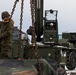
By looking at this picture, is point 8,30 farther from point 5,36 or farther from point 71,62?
point 71,62

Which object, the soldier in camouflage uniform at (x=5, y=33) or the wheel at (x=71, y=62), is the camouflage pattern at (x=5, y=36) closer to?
the soldier in camouflage uniform at (x=5, y=33)

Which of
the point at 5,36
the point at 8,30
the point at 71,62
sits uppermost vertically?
the point at 8,30

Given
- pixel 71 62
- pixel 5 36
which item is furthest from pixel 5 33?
pixel 71 62

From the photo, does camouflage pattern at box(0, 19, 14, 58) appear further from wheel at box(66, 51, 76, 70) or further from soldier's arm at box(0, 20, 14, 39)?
wheel at box(66, 51, 76, 70)

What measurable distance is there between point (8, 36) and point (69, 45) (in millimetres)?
9328

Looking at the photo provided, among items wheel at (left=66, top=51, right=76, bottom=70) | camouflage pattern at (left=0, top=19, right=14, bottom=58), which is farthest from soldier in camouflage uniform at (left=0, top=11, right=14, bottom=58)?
wheel at (left=66, top=51, right=76, bottom=70)

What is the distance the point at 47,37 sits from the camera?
55.0 ft

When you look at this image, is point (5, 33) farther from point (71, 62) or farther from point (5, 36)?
point (71, 62)

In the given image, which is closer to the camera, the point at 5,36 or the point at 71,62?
the point at 5,36

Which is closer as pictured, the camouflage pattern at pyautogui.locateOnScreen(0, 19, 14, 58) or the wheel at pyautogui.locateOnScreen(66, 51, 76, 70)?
the camouflage pattern at pyautogui.locateOnScreen(0, 19, 14, 58)

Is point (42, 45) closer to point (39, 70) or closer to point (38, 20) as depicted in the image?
point (38, 20)

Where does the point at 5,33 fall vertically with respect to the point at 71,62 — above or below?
above

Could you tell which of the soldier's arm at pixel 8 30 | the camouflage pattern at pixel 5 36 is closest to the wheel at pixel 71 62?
the camouflage pattern at pixel 5 36

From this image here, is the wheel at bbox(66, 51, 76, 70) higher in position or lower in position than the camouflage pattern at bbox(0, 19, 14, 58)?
lower
